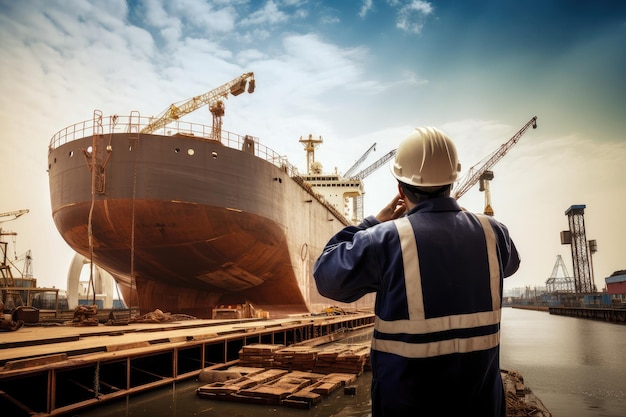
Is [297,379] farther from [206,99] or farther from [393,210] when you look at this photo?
[206,99]

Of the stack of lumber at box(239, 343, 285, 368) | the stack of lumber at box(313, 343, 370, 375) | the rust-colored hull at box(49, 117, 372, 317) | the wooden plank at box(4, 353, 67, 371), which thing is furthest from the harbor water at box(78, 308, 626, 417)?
the rust-colored hull at box(49, 117, 372, 317)

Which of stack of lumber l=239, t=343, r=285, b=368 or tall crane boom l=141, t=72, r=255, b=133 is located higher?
tall crane boom l=141, t=72, r=255, b=133

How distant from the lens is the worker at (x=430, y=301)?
4.96 ft

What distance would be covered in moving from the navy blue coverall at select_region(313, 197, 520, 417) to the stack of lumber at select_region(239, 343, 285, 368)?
7581mm

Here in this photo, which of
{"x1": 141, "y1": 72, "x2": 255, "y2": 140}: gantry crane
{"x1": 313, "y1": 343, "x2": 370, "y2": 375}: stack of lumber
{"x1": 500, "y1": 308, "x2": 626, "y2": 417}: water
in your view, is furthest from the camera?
{"x1": 141, "y1": 72, "x2": 255, "y2": 140}: gantry crane

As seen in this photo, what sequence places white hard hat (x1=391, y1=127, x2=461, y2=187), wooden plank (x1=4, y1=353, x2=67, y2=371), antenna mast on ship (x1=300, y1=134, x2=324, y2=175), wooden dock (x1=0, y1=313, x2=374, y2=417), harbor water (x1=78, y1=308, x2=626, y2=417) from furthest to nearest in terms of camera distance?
antenna mast on ship (x1=300, y1=134, x2=324, y2=175) → harbor water (x1=78, y1=308, x2=626, y2=417) → wooden dock (x1=0, y1=313, x2=374, y2=417) → wooden plank (x1=4, y1=353, x2=67, y2=371) → white hard hat (x1=391, y1=127, x2=461, y2=187)

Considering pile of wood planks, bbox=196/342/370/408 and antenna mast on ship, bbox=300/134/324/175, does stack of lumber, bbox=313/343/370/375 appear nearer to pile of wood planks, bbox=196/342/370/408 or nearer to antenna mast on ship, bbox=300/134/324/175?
pile of wood planks, bbox=196/342/370/408

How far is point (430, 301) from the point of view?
1.54 m

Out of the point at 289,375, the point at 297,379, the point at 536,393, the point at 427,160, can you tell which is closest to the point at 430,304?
the point at 427,160

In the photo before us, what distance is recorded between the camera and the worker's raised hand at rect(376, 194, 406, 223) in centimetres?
192

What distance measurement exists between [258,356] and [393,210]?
301 inches

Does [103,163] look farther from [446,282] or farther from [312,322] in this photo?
[446,282]

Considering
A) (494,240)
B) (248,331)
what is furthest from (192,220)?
(494,240)

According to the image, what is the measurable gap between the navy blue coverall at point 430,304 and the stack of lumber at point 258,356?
24.9 ft
